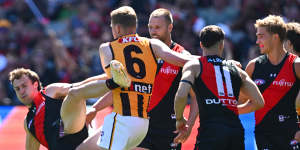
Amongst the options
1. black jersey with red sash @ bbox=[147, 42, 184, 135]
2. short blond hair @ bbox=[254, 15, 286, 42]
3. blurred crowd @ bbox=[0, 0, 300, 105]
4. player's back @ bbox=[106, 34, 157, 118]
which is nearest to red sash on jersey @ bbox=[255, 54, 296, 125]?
short blond hair @ bbox=[254, 15, 286, 42]

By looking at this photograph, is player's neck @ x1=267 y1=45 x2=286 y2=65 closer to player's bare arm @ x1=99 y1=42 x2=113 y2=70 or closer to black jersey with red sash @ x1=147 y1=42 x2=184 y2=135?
black jersey with red sash @ x1=147 y1=42 x2=184 y2=135

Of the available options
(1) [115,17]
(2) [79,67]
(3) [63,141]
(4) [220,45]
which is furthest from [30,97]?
(2) [79,67]

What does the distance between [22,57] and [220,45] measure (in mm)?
8769

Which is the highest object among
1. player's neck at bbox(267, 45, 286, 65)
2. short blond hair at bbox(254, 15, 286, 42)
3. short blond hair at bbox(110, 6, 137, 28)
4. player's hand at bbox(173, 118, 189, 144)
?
short blond hair at bbox(110, 6, 137, 28)

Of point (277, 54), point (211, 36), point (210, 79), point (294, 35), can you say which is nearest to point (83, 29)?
point (294, 35)

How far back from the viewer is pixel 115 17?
19.0 ft

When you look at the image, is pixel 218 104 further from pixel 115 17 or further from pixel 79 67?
pixel 79 67

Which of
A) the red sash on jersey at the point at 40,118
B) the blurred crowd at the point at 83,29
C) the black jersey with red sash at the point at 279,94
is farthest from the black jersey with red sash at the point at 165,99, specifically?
the blurred crowd at the point at 83,29

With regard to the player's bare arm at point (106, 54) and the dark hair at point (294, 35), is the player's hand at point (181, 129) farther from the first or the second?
the dark hair at point (294, 35)

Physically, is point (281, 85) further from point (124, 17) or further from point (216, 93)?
point (124, 17)

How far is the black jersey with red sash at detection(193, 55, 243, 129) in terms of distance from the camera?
17.2ft

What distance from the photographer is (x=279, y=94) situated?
607 cm

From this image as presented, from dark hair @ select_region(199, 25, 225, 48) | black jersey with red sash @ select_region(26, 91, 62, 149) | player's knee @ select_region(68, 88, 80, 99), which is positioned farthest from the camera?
black jersey with red sash @ select_region(26, 91, 62, 149)

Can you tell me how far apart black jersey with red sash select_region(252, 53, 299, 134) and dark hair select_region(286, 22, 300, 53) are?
1.31 feet
